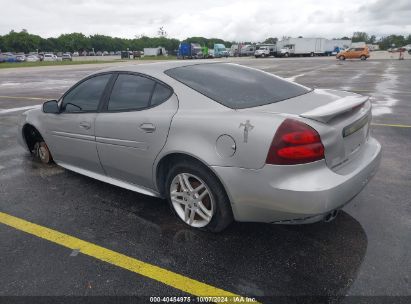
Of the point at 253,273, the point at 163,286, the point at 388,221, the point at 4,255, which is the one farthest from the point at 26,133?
the point at 388,221

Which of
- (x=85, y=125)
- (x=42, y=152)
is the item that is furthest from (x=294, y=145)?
(x=42, y=152)

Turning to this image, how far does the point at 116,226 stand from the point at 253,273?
4.62ft

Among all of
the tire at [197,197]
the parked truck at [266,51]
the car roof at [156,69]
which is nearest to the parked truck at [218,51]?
the parked truck at [266,51]

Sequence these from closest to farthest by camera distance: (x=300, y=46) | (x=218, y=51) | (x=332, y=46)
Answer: (x=300, y=46), (x=218, y=51), (x=332, y=46)

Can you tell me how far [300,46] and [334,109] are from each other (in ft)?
202

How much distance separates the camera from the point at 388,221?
10.8 feet

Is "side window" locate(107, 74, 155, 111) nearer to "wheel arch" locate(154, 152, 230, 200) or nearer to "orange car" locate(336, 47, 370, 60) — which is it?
"wheel arch" locate(154, 152, 230, 200)

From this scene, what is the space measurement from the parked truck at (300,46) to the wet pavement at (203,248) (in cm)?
5994

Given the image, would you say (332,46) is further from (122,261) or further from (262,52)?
(122,261)

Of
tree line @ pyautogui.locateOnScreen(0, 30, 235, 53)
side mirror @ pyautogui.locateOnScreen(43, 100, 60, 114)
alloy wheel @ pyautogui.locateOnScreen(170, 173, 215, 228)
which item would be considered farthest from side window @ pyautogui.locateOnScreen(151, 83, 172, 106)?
tree line @ pyautogui.locateOnScreen(0, 30, 235, 53)

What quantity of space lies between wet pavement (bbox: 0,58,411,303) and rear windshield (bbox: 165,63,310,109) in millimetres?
1169

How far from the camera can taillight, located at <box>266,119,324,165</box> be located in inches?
99.7

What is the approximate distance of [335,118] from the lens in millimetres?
2723

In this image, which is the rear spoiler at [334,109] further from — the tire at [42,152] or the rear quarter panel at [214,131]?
the tire at [42,152]
